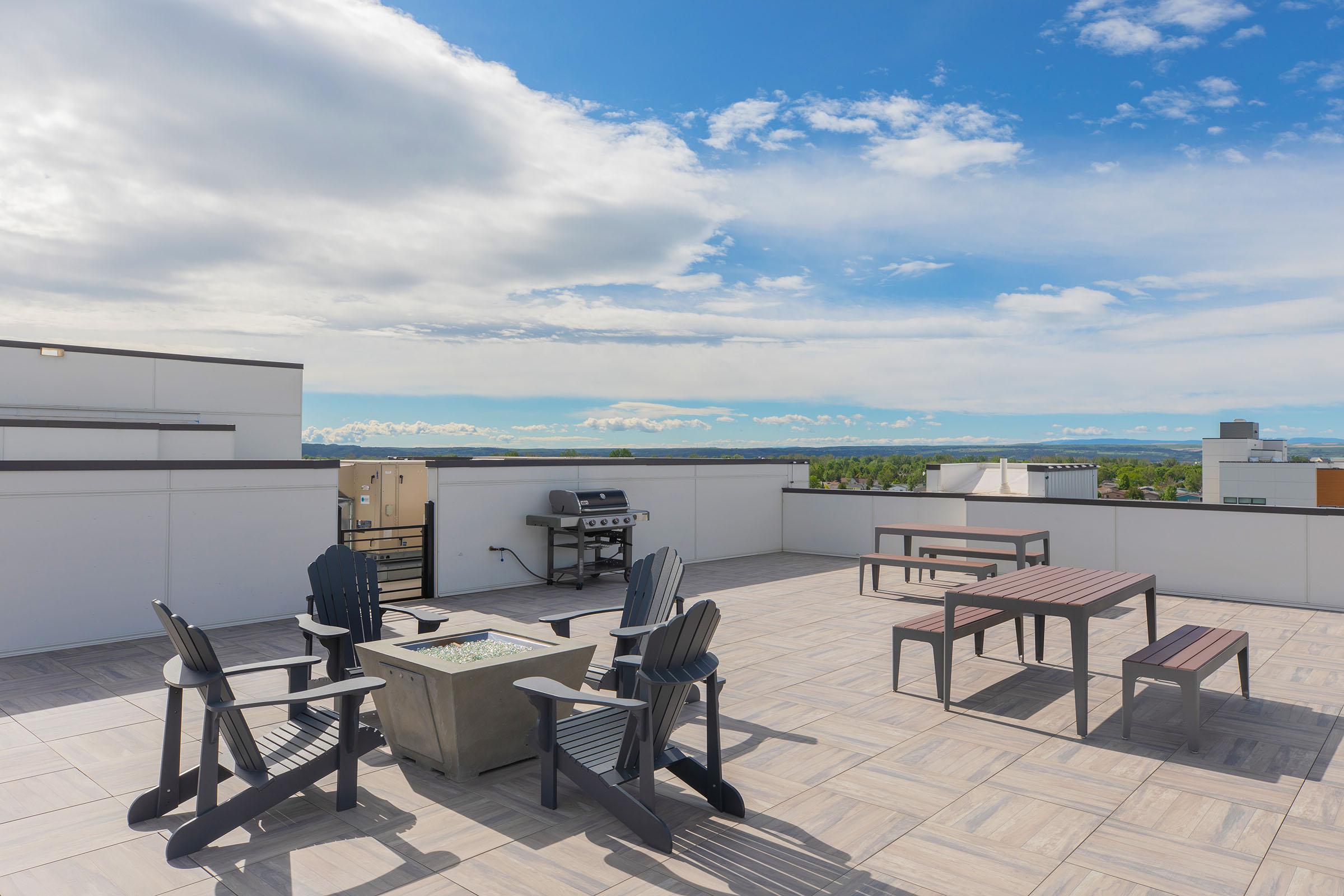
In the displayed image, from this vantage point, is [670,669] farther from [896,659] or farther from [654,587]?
[896,659]

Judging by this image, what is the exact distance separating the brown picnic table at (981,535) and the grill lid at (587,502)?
2.91 metres

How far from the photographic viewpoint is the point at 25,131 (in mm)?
10016

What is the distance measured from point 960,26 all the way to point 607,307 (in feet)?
57.5

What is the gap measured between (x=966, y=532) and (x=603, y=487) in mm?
4083

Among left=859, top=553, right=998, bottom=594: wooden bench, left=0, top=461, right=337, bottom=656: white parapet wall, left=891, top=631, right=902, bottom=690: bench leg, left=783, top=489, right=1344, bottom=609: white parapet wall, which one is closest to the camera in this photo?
left=891, top=631, right=902, bottom=690: bench leg

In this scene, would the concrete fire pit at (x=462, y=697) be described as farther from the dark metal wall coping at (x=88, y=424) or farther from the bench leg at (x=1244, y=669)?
the dark metal wall coping at (x=88, y=424)

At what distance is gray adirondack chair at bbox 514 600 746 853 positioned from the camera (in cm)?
268

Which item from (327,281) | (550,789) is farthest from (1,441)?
(327,281)

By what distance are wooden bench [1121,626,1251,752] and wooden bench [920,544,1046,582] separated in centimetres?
340

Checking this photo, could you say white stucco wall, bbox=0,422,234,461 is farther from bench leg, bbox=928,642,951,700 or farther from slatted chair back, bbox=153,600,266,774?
bench leg, bbox=928,642,951,700

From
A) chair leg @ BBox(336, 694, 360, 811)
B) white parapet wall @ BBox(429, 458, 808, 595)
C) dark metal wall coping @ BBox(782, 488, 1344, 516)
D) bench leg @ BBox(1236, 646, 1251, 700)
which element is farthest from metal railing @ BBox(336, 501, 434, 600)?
bench leg @ BBox(1236, 646, 1251, 700)

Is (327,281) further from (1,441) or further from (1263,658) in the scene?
(1263,658)

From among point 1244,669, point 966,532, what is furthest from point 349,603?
point 966,532

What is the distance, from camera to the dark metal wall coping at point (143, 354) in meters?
9.63
